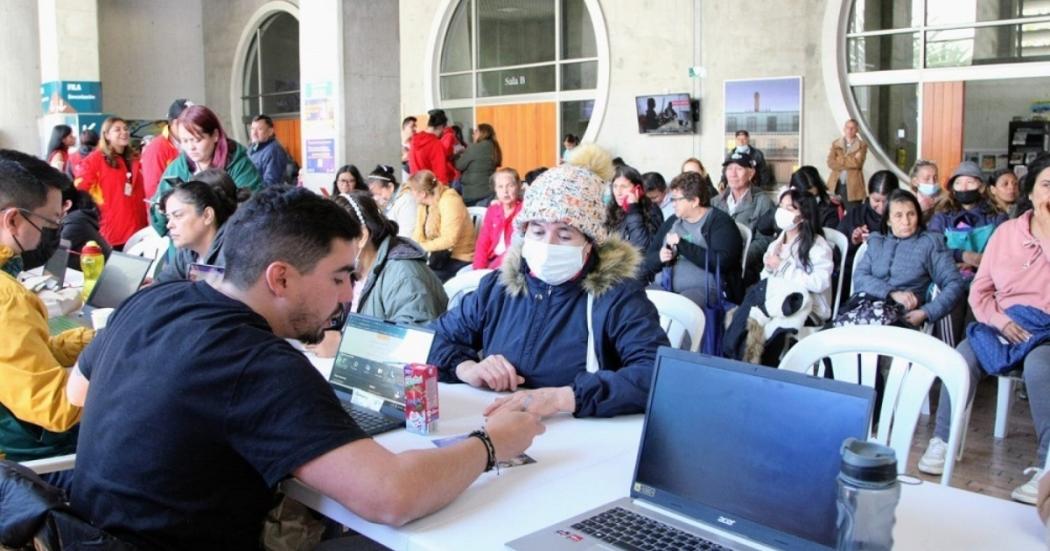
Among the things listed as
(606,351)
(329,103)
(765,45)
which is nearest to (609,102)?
(765,45)

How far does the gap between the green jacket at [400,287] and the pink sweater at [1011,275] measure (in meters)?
2.40

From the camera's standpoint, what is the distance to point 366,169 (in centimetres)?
1227

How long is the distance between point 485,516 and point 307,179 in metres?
11.0

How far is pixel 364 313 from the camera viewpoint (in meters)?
3.20

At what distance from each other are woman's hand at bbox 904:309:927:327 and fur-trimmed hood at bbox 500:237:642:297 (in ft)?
8.05

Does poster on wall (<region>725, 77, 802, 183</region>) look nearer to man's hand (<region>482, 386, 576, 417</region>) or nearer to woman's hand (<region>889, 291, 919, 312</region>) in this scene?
woman's hand (<region>889, 291, 919, 312</region>)

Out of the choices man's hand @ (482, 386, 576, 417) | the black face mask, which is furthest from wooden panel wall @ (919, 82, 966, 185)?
man's hand @ (482, 386, 576, 417)

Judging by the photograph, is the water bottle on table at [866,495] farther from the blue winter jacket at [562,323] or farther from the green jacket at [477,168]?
the green jacket at [477,168]

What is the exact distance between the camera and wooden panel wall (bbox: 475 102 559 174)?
11227 mm

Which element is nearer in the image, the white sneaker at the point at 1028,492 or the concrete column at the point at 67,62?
the white sneaker at the point at 1028,492

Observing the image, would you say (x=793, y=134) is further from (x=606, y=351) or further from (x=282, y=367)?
(x=282, y=367)

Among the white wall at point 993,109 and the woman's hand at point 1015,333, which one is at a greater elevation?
the white wall at point 993,109

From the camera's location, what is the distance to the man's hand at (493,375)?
8.09ft

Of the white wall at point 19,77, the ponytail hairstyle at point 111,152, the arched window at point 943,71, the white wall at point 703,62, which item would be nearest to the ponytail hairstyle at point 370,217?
the ponytail hairstyle at point 111,152
